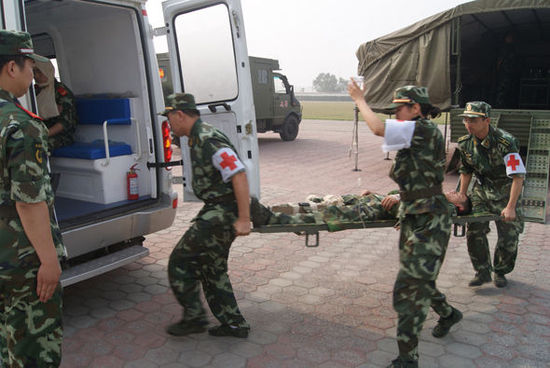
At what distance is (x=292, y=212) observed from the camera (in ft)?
13.5

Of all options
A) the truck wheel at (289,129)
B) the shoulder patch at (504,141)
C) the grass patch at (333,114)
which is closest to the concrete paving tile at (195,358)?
the shoulder patch at (504,141)

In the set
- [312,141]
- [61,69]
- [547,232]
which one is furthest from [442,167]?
[312,141]

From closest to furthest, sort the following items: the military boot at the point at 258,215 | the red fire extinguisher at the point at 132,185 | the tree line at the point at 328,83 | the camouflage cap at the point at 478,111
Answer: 1. the military boot at the point at 258,215
2. the camouflage cap at the point at 478,111
3. the red fire extinguisher at the point at 132,185
4. the tree line at the point at 328,83

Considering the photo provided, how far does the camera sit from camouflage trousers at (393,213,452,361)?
2906 mm

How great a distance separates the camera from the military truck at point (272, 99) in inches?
580

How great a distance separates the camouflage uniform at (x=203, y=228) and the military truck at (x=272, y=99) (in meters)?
11.3

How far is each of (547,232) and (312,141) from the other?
10.4m

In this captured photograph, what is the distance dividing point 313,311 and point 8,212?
7.89ft

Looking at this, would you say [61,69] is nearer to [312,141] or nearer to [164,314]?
[164,314]

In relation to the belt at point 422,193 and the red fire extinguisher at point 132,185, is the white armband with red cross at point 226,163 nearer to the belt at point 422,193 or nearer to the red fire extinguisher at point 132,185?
the belt at point 422,193

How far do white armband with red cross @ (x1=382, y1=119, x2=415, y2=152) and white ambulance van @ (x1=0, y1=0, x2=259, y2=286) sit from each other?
197 cm

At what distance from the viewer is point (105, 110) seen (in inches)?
189

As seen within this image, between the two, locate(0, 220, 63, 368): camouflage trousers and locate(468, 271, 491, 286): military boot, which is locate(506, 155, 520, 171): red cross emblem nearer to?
locate(468, 271, 491, 286): military boot

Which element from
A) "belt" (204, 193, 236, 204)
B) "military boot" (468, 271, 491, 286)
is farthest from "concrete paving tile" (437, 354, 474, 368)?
"belt" (204, 193, 236, 204)
